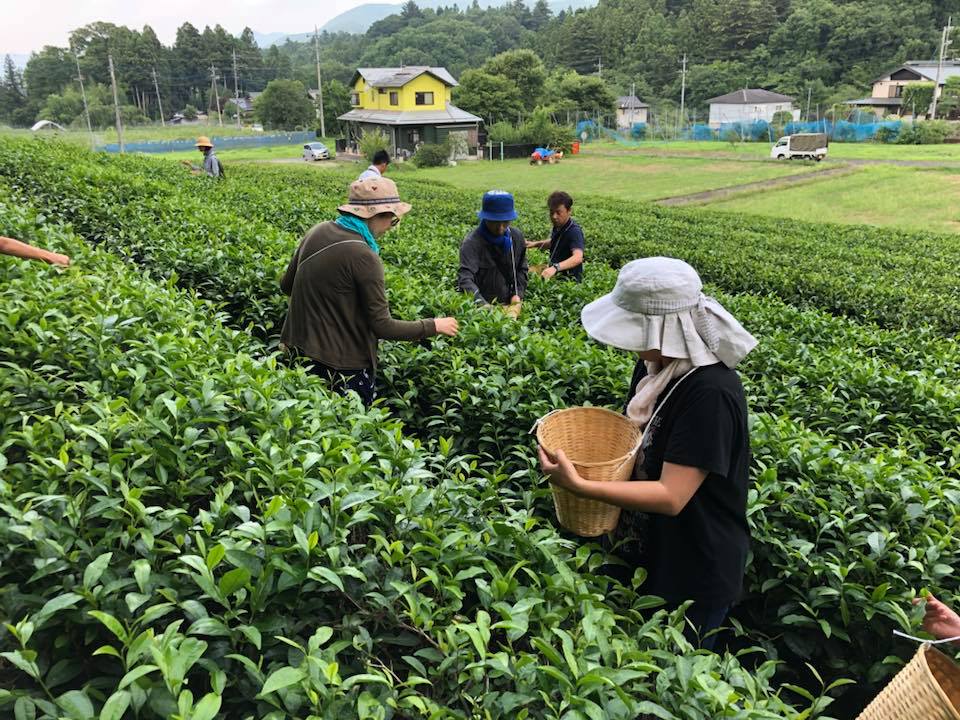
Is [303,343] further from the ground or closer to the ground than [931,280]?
further from the ground

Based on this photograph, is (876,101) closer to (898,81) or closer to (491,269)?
(898,81)

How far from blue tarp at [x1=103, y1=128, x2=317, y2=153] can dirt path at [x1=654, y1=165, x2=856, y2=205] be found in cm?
3420

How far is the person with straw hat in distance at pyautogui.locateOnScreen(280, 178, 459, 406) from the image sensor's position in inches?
144

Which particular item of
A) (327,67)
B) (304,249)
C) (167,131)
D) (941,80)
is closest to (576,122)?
(941,80)

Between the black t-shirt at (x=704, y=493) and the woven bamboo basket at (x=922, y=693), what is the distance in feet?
1.84

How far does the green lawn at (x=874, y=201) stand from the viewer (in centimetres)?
2125

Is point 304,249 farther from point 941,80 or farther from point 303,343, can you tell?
point 941,80

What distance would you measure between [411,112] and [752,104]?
3690 centimetres

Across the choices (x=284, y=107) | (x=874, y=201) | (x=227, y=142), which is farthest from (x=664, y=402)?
(x=284, y=107)

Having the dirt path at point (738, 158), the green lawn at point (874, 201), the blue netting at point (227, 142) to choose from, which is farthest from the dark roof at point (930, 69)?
the blue netting at point (227, 142)

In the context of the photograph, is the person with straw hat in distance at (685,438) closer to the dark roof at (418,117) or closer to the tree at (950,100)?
the dark roof at (418,117)

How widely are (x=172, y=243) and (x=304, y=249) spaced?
2.58m

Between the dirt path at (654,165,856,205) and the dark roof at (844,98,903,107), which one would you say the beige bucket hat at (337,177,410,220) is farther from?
the dark roof at (844,98,903,107)

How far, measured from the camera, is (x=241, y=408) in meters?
2.57
